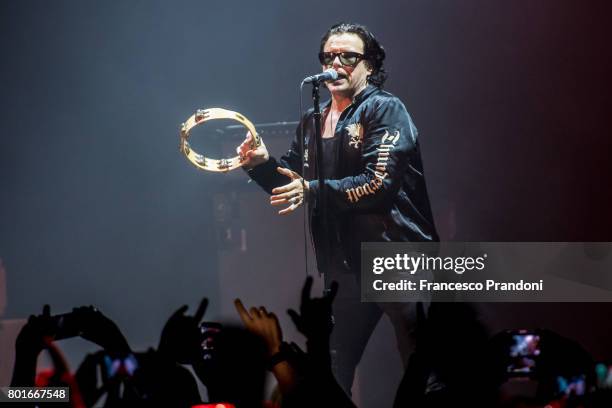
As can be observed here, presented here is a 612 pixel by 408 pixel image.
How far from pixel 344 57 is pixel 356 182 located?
604 millimetres

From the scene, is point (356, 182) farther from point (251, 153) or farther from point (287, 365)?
point (287, 365)

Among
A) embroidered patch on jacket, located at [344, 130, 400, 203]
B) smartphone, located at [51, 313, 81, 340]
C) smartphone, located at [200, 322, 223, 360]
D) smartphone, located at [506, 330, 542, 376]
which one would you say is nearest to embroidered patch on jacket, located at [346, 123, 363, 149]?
embroidered patch on jacket, located at [344, 130, 400, 203]

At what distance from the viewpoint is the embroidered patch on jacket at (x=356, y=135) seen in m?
3.47

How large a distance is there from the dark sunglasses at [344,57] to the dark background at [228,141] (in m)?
0.73

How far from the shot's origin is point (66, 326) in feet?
7.69

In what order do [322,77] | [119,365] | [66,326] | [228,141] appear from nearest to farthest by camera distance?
[119,365] < [66,326] < [322,77] < [228,141]

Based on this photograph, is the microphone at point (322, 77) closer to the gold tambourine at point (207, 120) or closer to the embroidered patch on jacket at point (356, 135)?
the embroidered patch on jacket at point (356, 135)

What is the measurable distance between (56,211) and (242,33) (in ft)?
5.23

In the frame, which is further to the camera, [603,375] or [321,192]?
[321,192]

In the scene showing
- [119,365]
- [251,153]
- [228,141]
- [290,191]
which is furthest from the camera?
[228,141]

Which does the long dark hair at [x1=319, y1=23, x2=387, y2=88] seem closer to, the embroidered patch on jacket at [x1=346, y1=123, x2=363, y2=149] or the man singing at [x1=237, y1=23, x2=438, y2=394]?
the man singing at [x1=237, y1=23, x2=438, y2=394]

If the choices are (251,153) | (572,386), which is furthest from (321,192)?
(572,386)

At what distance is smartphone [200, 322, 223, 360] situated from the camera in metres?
2.35

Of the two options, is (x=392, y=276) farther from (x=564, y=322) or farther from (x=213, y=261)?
(x=213, y=261)
